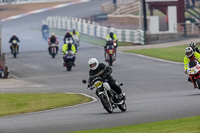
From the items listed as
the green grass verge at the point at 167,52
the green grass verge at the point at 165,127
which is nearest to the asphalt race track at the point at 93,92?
the green grass verge at the point at 165,127

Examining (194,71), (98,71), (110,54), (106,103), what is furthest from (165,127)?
(110,54)

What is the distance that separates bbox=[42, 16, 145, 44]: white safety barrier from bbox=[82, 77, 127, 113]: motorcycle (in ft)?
106

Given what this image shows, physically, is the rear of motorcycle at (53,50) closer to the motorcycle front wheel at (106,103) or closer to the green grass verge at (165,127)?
the motorcycle front wheel at (106,103)

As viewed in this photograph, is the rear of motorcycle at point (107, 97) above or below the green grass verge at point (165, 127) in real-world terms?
above

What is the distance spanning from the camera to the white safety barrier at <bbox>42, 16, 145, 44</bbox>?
1944 inches

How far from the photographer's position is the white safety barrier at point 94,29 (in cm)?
4938

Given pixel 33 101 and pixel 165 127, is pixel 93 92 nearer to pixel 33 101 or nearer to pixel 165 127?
pixel 33 101

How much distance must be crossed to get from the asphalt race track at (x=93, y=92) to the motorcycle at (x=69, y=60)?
1.03 ft

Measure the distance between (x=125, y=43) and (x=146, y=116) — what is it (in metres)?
34.8

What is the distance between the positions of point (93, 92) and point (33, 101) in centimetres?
300

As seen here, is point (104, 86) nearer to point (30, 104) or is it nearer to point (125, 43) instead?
point (30, 104)

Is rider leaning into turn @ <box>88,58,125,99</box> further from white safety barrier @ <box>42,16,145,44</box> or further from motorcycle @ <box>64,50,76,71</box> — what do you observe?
white safety barrier @ <box>42,16,145,44</box>

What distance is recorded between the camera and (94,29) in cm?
5612

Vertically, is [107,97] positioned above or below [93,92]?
above
